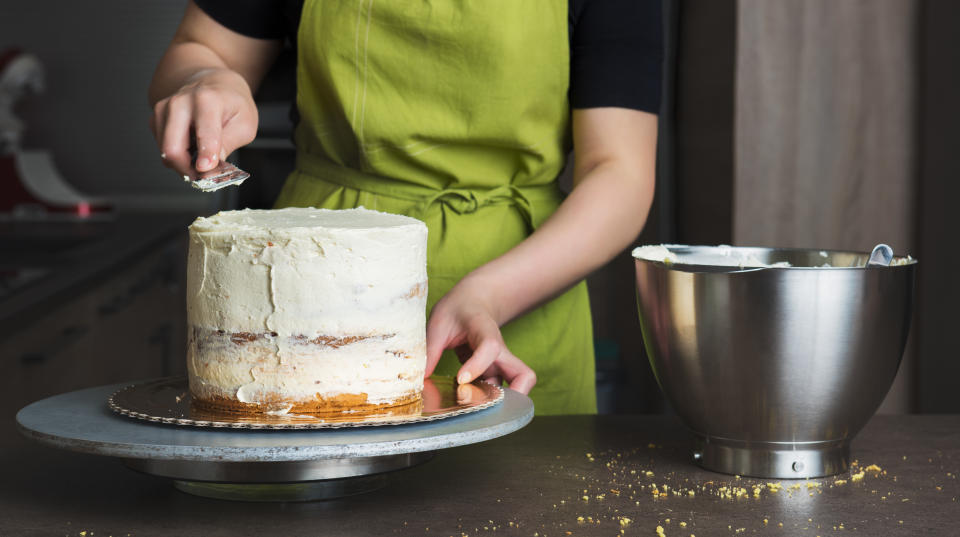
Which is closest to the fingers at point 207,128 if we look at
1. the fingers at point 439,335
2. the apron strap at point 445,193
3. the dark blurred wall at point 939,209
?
the fingers at point 439,335

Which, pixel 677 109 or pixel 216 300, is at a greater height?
pixel 677 109

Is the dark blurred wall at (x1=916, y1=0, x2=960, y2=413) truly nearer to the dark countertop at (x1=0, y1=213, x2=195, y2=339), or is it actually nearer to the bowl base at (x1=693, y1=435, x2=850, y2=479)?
the bowl base at (x1=693, y1=435, x2=850, y2=479)

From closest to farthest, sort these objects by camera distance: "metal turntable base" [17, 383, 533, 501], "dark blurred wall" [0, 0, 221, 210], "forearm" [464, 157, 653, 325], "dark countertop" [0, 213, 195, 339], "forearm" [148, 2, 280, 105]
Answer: "metal turntable base" [17, 383, 533, 501] < "forearm" [464, 157, 653, 325] < "forearm" [148, 2, 280, 105] < "dark countertop" [0, 213, 195, 339] < "dark blurred wall" [0, 0, 221, 210]

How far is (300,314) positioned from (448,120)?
505mm

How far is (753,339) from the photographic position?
726 mm

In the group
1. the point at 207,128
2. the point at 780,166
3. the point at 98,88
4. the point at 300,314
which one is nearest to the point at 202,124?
the point at 207,128

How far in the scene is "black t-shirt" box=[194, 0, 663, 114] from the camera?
1181 mm

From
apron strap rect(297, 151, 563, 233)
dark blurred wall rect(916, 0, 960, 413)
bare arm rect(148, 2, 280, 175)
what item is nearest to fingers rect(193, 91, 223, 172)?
bare arm rect(148, 2, 280, 175)

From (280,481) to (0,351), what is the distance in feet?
3.53

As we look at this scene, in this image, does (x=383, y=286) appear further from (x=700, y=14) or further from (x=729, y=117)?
(x=700, y=14)

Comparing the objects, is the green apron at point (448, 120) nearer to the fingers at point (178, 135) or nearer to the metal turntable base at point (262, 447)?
the fingers at point (178, 135)

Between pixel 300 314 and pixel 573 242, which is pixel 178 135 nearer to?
pixel 300 314

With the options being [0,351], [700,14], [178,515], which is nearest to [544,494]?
[178,515]

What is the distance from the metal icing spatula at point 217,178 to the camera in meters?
0.80
